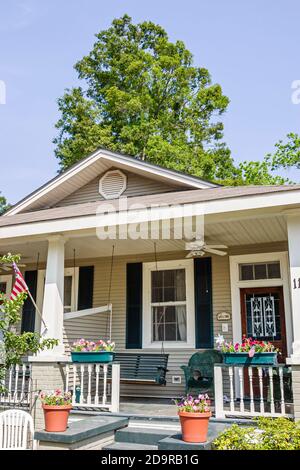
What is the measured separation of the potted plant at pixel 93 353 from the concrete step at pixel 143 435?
1.20 m

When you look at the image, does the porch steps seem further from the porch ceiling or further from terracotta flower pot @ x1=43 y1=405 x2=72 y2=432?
the porch ceiling

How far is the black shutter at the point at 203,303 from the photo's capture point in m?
8.11

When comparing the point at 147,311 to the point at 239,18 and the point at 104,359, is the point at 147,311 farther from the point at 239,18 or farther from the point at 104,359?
the point at 239,18

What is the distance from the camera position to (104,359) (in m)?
6.68

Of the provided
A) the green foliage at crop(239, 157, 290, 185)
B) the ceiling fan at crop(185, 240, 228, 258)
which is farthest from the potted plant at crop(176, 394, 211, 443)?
the green foliage at crop(239, 157, 290, 185)

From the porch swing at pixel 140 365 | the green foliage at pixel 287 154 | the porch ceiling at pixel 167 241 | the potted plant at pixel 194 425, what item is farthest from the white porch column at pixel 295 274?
the green foliage at pixel 287 154

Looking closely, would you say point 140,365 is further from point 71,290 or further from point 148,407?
point 71,290

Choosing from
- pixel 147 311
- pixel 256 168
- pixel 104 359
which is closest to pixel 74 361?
pixel 104 359

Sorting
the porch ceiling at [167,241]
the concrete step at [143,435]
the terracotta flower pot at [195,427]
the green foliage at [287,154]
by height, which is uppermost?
the green foliage at [287,154]

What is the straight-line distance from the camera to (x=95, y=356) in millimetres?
6727

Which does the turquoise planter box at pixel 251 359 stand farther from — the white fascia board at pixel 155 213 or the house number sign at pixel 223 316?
the house number sign at pixel 223 316

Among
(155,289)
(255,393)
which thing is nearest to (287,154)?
(155,289)

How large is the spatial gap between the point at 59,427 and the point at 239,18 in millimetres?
9018
